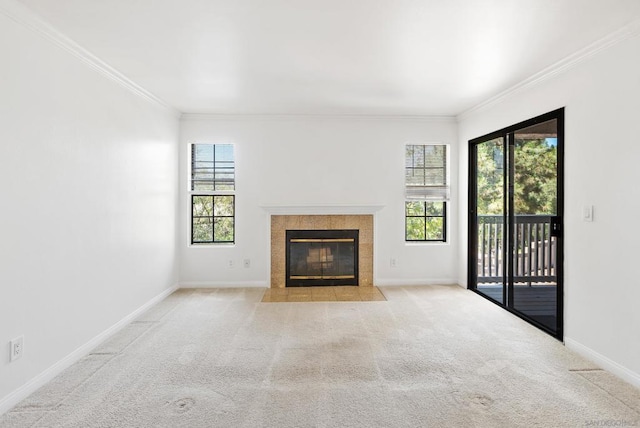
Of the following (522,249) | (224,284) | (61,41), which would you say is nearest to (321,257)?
(224,284)

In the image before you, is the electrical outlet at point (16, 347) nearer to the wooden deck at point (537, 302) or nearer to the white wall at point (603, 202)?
the white wall at point (603, 202)

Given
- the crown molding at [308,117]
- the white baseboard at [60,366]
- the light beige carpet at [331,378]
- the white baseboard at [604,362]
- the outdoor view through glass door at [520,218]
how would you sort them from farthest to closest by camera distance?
1. the crown molding at [308,117]
2. the outdoor view through glass door at [520,218]
3. the white baseboard at [604,362]
4. the white baseboard at [60,366]
5. the light beige carpet at [331,378]

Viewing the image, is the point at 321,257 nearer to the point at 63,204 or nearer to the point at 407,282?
the point at 407,282

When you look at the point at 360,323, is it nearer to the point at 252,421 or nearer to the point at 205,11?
the point at 252,421

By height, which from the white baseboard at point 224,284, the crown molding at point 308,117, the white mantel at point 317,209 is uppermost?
the crown molding at point 308,117

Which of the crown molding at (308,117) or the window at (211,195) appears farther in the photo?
the window at (211,195)

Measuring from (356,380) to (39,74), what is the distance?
297 cm

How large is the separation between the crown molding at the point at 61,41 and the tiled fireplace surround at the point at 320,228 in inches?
94.2

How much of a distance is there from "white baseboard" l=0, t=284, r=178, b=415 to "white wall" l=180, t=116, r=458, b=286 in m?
1.48

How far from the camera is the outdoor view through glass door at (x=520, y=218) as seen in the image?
3.56 meters

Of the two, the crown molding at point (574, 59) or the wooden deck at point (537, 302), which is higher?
the crown molding at point (574, 59)

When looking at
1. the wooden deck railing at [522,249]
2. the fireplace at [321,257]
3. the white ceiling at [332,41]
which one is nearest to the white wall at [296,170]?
the fireplace at [321,257]

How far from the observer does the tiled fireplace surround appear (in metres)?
5.54

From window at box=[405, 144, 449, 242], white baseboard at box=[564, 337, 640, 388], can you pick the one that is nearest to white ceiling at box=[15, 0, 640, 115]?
window at box=[405, 144, 449, 242]
